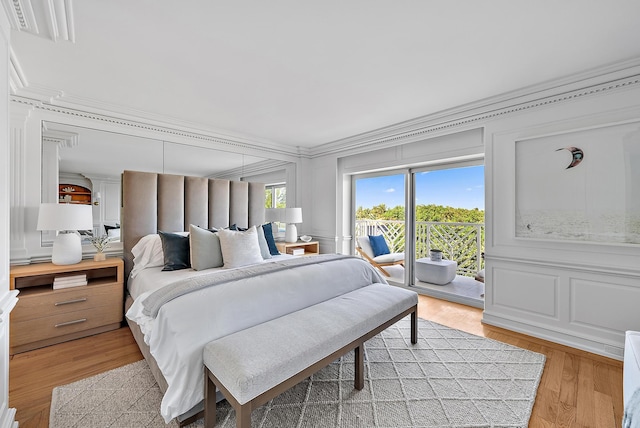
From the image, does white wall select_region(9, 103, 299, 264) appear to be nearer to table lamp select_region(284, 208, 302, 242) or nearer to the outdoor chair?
table lamp select_region(284, 208, 302, 242)

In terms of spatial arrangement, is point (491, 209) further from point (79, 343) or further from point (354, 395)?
point (79, 343)

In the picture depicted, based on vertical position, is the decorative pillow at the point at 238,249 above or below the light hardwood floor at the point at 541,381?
above

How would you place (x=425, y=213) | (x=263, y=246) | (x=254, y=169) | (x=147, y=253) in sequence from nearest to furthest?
1. (x=147, y=253)
2. (x=263, y=246)
3. (x=425, y=213)
4. (x=254, y=169)

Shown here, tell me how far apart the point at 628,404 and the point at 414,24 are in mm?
2266

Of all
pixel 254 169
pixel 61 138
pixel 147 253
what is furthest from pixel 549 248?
pixel 61 138

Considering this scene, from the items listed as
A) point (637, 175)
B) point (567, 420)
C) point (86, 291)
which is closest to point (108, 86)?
point (86, 291)

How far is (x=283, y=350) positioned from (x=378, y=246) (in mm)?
3186

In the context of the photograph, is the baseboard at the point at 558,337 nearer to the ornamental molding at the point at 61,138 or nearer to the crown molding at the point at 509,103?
the crown molding at the point at 509,103

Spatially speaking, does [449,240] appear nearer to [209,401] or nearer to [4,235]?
[209,401]

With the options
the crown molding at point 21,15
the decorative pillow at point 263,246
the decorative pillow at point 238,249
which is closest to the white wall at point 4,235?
the crown molding at point 21,15

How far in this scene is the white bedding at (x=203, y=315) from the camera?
1.50 meters

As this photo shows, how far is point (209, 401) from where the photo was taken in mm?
1522

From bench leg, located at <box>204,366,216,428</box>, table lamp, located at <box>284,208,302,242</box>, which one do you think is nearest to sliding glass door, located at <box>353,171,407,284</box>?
table lamp, located at <box>284,208,302,242</box>

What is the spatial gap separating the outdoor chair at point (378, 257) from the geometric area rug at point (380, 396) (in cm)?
199
